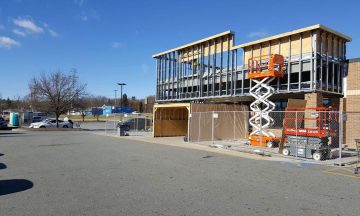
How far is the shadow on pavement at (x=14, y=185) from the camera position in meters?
8.06

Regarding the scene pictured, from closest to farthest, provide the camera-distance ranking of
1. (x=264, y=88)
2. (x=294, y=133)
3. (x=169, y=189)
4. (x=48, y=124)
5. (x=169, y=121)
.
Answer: (x=169, y=189), (x=294, y=133), (x=264, y=88), (x=169, y=121), (x=48, y=124)

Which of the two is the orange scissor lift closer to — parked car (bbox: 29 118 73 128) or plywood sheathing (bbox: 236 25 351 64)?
plywood sheathing (bbox: 236 25 351 64)

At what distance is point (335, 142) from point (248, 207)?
59.1 ft

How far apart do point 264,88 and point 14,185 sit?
755 inches

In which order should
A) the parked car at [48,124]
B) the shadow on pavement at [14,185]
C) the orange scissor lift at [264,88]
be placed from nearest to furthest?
the shadow on pavement at [14,185] → the orange scissor lift at [264,88] → the parked car at [48,124]

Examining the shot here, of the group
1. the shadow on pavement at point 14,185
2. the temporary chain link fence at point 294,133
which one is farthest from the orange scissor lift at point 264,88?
the shadow on pavement at point 14,185

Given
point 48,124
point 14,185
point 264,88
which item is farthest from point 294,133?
→ point 48,124

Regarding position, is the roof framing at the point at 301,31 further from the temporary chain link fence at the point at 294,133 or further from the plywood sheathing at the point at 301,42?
the temporary chain link fence at the point at 294,133

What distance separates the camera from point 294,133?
55.1 ft

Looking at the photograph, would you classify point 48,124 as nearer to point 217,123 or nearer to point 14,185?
point 217,123

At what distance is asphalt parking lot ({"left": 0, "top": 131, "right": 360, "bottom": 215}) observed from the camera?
6723mm

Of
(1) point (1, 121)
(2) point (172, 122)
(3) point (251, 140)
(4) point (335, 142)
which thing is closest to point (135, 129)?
(2) point (172, 122)

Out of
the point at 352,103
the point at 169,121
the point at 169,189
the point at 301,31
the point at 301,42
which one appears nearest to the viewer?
the point at 169,189

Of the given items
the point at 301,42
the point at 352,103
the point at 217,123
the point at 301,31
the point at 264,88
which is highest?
the point at 301,31
